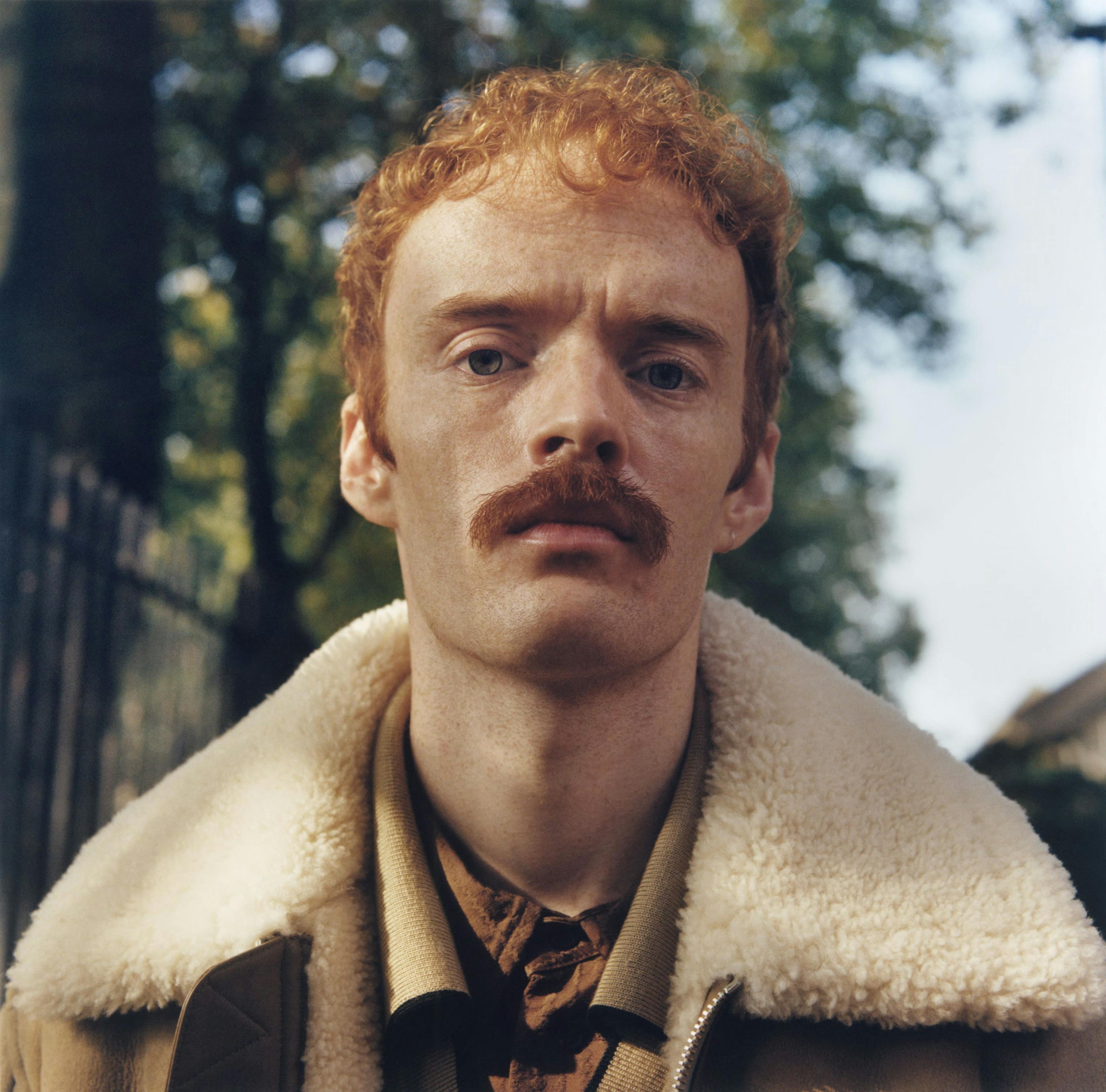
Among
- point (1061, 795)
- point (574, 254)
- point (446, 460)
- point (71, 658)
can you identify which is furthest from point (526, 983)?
point (1061, 795)

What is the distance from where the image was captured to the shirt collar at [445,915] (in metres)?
1.91

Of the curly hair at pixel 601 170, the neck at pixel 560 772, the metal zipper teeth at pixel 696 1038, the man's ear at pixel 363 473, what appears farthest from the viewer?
the man's ear at pixel 363 473

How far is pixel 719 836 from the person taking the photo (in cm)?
204

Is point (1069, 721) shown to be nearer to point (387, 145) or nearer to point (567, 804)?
point (387, 145)

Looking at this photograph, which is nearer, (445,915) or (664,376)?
(445,915)

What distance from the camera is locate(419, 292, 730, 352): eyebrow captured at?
214cm

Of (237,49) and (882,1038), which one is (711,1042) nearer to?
(882,1038)

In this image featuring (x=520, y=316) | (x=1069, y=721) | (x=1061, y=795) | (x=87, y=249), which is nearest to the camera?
(x=520, y=316)

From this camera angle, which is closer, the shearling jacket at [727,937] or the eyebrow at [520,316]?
the shearling jacket at [727,937]

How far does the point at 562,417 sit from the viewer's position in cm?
200

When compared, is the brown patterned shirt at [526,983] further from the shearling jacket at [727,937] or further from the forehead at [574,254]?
the forehead at [574,254]

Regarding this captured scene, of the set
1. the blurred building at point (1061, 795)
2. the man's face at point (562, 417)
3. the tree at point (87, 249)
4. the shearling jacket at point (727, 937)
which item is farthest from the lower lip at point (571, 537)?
the tree at point (87, 249)

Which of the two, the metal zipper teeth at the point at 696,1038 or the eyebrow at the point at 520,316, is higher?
the eyebrow at the point at 520,316

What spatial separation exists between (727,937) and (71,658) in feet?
10.7
